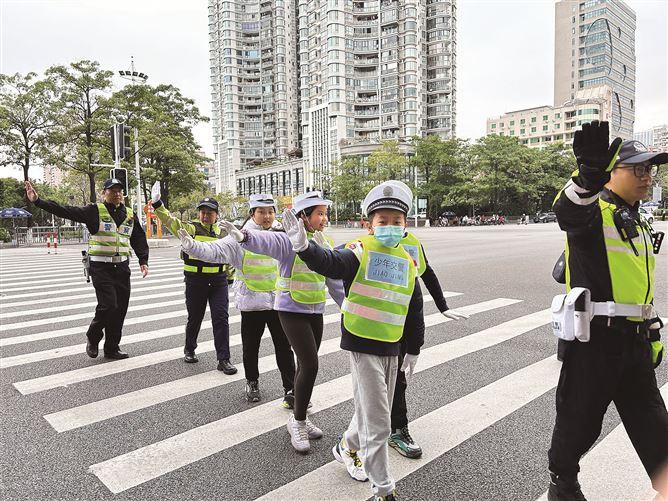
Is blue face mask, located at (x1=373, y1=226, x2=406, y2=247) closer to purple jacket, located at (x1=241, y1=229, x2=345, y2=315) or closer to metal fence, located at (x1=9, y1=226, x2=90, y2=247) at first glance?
purple jacket, located at (x1=241, y1=229, x2=345, y2=315)

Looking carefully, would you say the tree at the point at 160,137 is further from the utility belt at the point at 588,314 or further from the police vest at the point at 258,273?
the utility belt at the point at 588,314

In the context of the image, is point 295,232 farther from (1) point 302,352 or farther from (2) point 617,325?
(2) point 617,325

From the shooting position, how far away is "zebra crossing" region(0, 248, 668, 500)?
9.44ft

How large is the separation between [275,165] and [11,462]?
104247 millimetres

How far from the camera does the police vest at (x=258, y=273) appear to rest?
410 centimetres

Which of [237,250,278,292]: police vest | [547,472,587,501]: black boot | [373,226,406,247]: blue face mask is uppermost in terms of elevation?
[373,226,406,247]: blue face mask

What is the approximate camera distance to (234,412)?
393 cm

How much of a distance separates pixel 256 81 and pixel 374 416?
12759 centimetres

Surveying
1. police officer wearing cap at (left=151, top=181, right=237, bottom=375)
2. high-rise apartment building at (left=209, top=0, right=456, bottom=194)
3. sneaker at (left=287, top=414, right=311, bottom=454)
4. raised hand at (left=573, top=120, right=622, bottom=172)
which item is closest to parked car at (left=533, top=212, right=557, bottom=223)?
high-rise apartment building at (left=209, top=0, right=456, bottom=194)

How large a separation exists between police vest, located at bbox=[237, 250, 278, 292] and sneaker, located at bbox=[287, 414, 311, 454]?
3.91ft

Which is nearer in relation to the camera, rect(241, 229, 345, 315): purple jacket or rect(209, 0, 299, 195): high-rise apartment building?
rect(241, 229, 345, 315): purple jacket

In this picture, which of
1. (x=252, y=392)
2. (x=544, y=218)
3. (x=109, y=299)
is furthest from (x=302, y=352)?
(x=544, y=218)

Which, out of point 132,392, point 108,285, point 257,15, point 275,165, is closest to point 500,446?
point 132,392

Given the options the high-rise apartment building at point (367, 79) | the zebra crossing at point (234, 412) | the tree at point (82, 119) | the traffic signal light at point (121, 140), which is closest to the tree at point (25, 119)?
the tree at point (82, 119)
